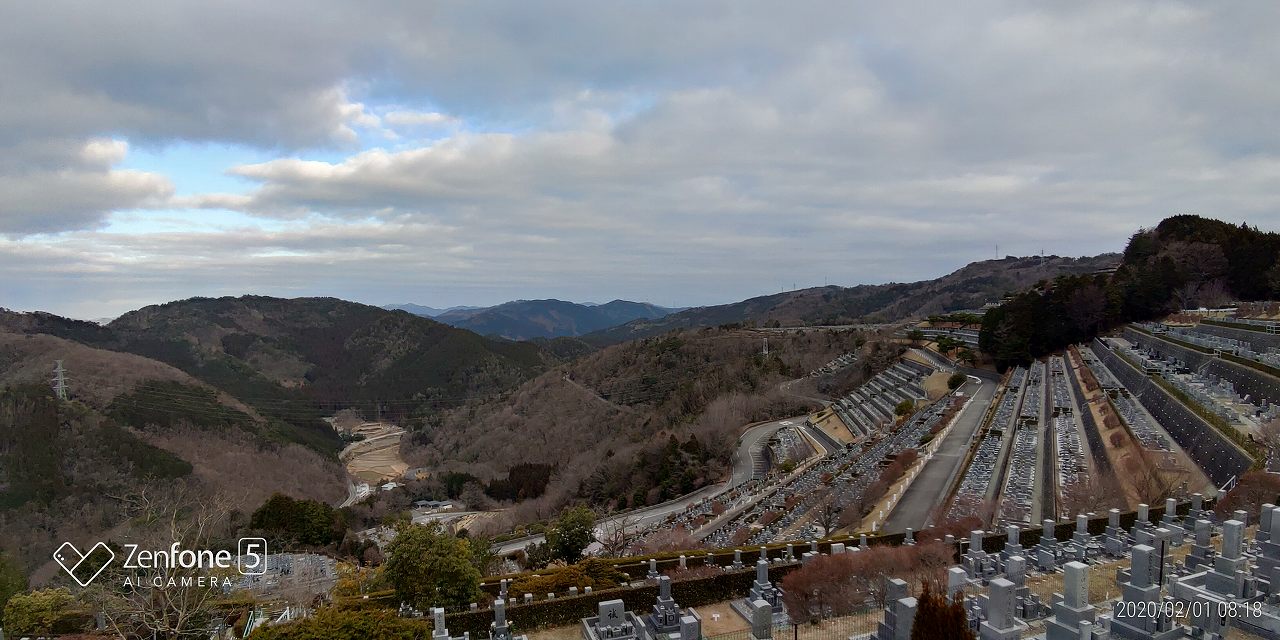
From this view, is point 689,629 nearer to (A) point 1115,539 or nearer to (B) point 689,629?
(B) point 689,629

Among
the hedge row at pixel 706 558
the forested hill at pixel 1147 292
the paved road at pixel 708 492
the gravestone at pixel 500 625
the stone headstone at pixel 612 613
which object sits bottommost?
the paved road at pixel 708 492

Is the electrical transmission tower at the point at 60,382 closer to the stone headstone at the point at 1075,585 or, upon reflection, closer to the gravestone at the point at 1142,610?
the stone headstone at the point at 1075,585

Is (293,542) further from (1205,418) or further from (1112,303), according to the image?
(1112,303)

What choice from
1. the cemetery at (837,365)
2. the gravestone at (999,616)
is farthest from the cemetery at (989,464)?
the cemetery at (837,365)

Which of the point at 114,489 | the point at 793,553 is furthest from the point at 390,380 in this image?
the point at 793,553

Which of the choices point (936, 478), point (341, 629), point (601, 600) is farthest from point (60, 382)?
point (936, 478)
